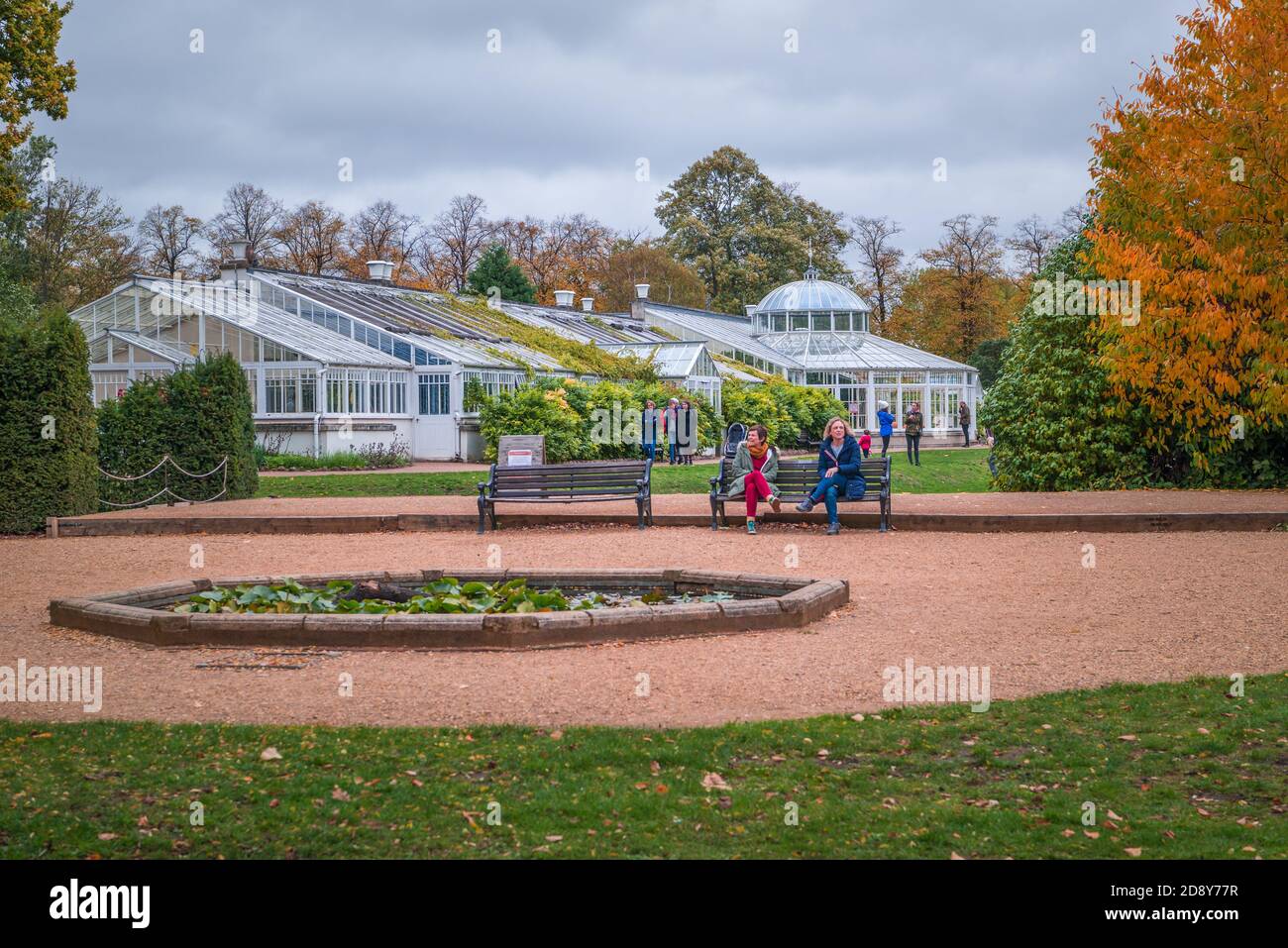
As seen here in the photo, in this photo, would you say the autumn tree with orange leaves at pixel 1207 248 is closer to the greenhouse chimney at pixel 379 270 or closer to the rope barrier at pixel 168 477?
the rope barrier at pixel 168 477

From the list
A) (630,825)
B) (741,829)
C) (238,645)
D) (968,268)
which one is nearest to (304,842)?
(630,825)

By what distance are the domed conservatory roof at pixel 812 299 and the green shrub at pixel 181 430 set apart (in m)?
41.5

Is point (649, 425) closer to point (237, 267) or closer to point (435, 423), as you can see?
point (435, 423)

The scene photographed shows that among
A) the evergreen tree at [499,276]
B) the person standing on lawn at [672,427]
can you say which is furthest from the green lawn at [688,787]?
the evergreen tree at [499,276]

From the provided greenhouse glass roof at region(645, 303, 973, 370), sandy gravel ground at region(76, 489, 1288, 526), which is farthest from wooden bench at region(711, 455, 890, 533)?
greenhouse glass roof at region(645, 303, 973, 370)

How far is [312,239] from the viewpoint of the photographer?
61781 mm

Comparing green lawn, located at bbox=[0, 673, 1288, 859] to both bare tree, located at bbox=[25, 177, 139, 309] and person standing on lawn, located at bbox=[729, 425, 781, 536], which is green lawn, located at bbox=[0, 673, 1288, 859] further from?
bare tree, located at bbox=[25, 177, 139, 309]

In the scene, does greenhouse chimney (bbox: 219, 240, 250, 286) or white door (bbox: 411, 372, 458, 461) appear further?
greenhouse chimney (bbox: 219, 240, 250, 286)

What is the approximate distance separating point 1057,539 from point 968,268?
56088mm

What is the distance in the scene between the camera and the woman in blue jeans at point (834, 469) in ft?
50.1

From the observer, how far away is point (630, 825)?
484 cm

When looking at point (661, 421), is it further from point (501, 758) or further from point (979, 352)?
point (979, 352)

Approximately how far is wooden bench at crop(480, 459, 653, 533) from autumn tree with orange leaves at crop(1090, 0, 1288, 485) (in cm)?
821

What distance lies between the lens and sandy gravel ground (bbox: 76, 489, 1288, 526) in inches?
651
